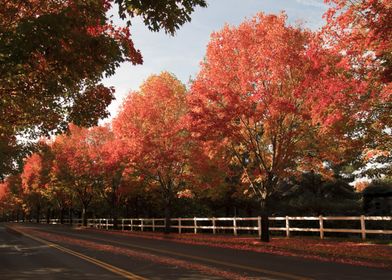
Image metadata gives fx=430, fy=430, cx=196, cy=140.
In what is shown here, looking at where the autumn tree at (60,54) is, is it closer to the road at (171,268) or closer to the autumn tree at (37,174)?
the road at (171,268)

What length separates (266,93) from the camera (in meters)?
19.6

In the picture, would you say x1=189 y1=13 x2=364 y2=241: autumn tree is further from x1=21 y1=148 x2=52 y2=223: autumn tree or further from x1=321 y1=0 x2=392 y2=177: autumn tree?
x1=21 y1=148 x2=52 y2=223: autumn tree

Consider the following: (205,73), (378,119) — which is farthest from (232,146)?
(378,119)

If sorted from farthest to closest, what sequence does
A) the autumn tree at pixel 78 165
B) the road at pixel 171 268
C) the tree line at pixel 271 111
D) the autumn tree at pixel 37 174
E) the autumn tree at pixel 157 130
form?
the autumn tree at pixel 37 174
the autumn tree at pixel 78 165
the autumn tree at pixel 157 130
the tree line at pixel 271 111
the road at pixel 171 268

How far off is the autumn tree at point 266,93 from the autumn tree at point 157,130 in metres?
7.52

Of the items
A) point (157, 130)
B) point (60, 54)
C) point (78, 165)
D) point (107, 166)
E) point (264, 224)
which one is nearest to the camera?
point (60, 54)

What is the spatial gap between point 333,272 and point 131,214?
52.5 metres

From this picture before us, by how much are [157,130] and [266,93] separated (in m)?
11.3

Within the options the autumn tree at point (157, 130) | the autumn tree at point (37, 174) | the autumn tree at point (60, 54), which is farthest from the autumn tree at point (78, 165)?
the autumn tree at point (60, 54)

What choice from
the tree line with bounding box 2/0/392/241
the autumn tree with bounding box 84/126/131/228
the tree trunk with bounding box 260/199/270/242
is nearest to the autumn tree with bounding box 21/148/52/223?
the autumn tree with bounding box 84/126/131/228

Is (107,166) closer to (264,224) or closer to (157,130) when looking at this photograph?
(157,130)

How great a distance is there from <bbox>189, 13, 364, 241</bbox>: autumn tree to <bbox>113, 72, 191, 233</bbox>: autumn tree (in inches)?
296

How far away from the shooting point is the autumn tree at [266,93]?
19.0 meters

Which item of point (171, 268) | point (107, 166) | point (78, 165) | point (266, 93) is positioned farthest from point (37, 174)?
point (171, 268)
